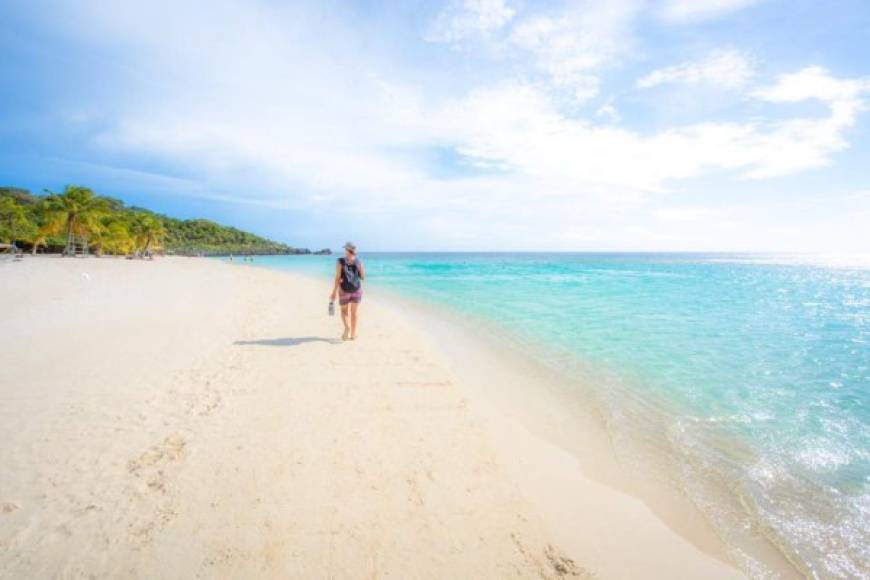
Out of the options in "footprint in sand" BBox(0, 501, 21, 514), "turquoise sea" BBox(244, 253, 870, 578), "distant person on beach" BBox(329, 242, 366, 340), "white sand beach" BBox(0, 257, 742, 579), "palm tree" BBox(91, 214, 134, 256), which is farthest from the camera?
"palm tree" BBox(91, 214, 134, 256)

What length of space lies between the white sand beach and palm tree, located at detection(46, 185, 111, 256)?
60712 millimetres

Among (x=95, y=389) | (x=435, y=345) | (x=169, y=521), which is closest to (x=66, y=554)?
(x=169, y=521)

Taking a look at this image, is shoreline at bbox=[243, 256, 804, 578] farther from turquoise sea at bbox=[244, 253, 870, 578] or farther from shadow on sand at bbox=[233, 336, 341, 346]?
shadow on sand at bbox=[233, 336, 341, 346]

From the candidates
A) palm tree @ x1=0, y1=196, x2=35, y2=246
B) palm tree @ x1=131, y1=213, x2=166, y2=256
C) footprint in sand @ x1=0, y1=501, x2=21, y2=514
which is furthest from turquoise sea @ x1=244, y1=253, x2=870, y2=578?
palm tree @ x1=131, y1=213, x2=166, y2=256

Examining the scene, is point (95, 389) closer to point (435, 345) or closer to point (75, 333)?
point (75, 333)

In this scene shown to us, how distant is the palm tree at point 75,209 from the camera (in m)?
51.1

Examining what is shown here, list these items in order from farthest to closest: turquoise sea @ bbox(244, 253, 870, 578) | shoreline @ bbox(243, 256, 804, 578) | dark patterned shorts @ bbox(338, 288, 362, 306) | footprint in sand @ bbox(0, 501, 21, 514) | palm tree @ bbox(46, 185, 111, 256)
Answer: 1. palm tree @ bbox(46, 185, 111, 256)
2. dark patterned shorts @ bbox(338, 288, 362, 306)
3. turquoise sea @ bbox(244, 253, 870, 578)
4. shoreline @ bbox(243, 256, 804, 578)
5. footprint in sand @ bbox(0, 501, 21, 514)

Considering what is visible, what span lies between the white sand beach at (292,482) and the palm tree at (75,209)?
60.7 metres

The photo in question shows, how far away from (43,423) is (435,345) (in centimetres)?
807

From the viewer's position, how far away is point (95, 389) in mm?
6219

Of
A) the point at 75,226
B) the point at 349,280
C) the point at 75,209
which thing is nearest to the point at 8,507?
the point at 349,280

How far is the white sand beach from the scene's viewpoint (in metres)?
3.19

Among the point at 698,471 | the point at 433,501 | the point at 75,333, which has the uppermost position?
the point at 75,333

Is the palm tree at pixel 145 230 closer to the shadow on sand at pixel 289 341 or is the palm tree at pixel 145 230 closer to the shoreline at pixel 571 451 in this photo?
the shadow on sand at pixel 289 341
